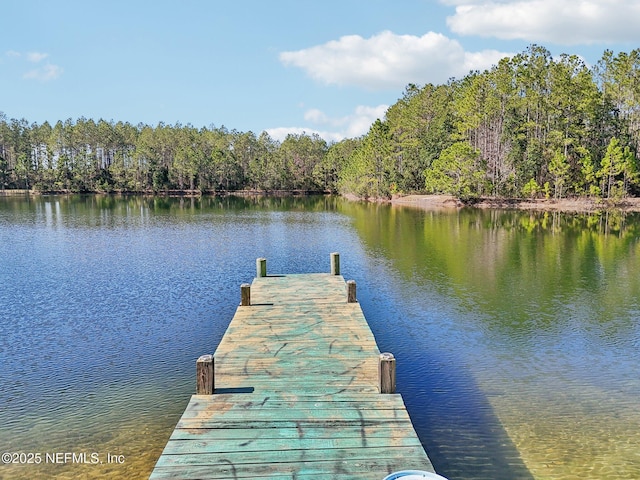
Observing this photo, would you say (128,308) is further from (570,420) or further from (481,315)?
(570,420)

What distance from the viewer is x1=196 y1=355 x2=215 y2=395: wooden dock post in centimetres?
838

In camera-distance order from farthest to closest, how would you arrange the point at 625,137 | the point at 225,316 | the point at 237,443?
the point at 625,137 < the point at 225,316 < the point at 237,443

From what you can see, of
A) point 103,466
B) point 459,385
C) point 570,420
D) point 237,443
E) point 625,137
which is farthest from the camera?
point 625,137

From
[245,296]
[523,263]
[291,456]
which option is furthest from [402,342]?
[523,263]

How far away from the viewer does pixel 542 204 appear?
60.9m

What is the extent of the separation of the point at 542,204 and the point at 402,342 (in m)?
53.5

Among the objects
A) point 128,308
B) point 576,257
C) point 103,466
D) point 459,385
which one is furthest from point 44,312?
point 576,257

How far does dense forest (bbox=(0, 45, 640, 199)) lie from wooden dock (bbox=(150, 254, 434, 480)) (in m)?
55.7

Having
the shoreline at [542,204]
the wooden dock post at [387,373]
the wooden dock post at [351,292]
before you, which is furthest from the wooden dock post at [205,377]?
the shoreline at [542,204]

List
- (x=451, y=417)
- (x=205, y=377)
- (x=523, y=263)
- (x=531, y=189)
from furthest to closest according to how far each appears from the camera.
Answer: (x=531, y=189) → (x=523, y=263) → (x=451, y=417) → (x=205, y=377)

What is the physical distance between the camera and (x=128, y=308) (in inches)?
698

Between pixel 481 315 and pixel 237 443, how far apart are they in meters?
12.2

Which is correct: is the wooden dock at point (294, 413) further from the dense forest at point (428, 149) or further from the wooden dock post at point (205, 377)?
the dense forest at point (428, 149)

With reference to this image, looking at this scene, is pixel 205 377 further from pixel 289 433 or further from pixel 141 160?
pixel 141 160
